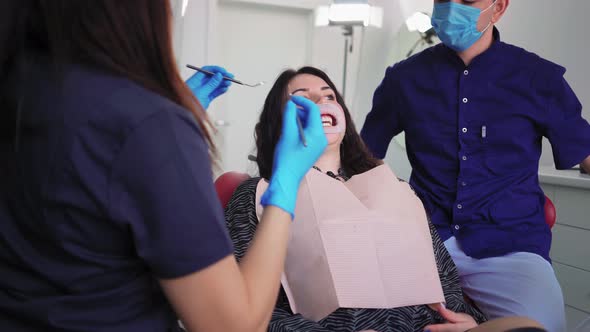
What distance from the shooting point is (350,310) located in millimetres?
1282

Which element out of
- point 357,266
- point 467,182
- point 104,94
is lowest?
point 357,266

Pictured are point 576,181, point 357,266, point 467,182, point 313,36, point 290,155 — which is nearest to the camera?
point 290,155

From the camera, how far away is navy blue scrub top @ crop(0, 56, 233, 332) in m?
0.67

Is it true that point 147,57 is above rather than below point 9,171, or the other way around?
above

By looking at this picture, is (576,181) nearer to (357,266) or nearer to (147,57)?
(357,266)

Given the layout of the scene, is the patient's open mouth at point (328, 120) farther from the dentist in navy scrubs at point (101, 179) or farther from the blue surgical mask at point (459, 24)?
the dentist in navy scrubs at point (101, 179)

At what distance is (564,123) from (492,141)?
0.23 meters

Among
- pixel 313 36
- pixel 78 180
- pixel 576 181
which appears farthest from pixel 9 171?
pixel 313 36

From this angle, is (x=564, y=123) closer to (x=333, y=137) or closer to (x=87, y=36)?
(x=333, y=137)

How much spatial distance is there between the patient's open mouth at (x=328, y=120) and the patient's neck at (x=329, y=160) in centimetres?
7

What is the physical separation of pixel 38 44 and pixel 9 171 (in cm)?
17

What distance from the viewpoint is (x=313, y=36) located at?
4828mm

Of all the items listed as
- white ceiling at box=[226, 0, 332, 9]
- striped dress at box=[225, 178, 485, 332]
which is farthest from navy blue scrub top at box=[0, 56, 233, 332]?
white ceiling at box=[226, 0, 332, 9]

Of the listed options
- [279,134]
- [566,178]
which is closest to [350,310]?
[279,134]
